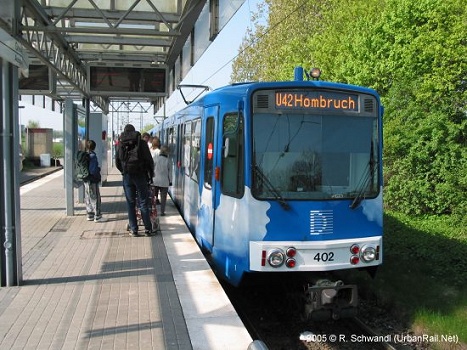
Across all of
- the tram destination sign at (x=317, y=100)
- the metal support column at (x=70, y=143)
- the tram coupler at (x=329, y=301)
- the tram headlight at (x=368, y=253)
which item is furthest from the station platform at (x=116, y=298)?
the tram destination sign at (x=317, y=100)

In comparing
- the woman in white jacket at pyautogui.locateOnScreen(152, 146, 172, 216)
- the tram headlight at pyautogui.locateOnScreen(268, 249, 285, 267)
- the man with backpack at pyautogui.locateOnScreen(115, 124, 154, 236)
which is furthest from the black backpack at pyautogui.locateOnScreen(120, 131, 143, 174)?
the tram headlight at pyautogui.locateOnScreen(268, 249, 285, 267)

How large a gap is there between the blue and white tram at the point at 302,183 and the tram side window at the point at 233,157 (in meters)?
0.01

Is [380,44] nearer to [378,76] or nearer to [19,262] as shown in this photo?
[378,76]

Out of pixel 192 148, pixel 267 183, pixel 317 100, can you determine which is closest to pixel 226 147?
pixel 267 183

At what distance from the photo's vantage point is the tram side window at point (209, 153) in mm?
6922

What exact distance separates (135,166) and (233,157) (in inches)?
114

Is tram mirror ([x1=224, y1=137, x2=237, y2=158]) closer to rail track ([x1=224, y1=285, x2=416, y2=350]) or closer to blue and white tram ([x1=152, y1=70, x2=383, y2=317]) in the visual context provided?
blue and white tram ([x1=152, y1=70, x2=383, y2=317])

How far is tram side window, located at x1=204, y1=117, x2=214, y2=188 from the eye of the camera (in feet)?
22.7

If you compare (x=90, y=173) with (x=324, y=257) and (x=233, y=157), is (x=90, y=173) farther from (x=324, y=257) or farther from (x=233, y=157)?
(x=324, y=257)

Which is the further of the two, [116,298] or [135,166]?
[135,166]

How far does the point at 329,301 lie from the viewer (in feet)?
17.6

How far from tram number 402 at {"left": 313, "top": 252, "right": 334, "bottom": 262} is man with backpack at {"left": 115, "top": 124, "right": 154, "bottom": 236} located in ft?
12.7

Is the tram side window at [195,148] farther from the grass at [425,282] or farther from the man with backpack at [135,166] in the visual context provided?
the grass at [425,282]

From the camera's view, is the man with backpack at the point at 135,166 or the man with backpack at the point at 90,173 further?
the man with backpack at the point at 90,173
